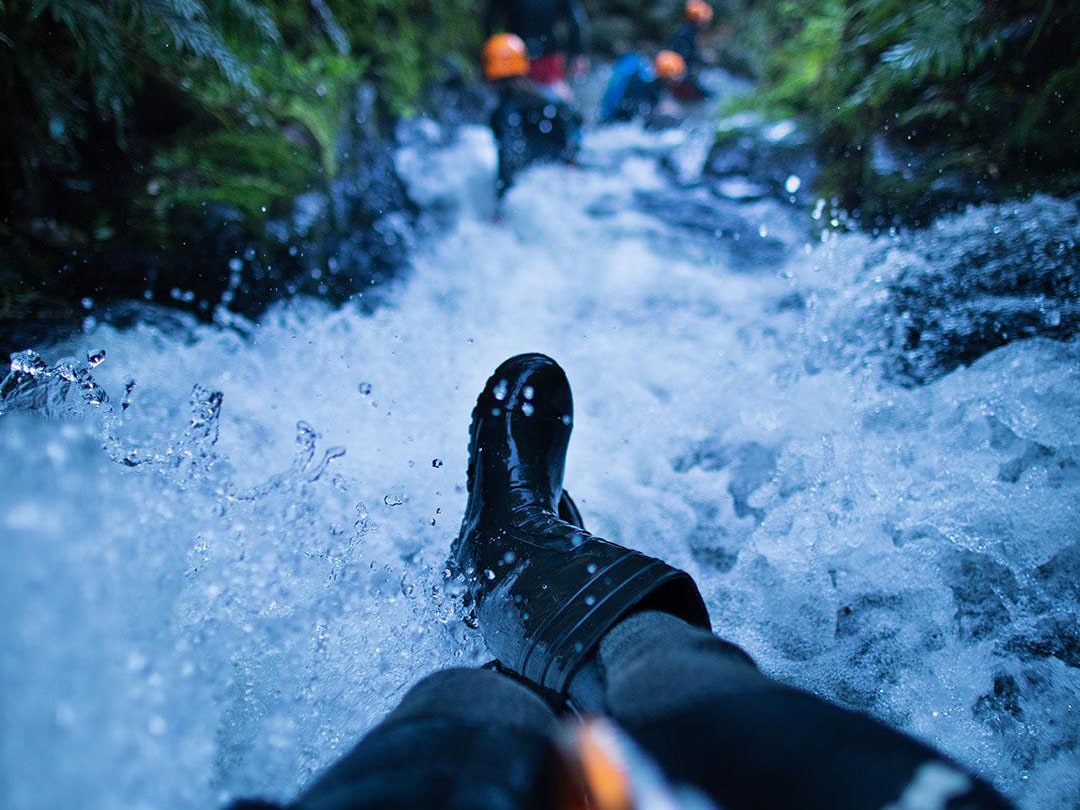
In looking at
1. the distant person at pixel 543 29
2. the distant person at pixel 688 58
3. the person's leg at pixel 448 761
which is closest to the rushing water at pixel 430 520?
the person's leg at pixel 448 761

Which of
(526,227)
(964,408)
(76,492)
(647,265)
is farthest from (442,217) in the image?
(76,492)

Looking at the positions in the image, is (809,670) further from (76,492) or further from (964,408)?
(76,492)

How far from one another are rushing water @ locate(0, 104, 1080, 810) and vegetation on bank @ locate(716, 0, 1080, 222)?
0.30 metres

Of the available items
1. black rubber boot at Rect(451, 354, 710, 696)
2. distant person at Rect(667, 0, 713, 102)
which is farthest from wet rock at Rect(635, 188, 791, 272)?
distant person at Rect(667, 0, 713, 102)

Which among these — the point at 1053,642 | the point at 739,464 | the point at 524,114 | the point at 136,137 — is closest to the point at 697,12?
the point at 524,114

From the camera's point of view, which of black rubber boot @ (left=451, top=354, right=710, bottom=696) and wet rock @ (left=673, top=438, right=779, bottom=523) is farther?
wet rock @ (left=673, top=438, right=779, bottom=523)

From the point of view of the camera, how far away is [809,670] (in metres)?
1.55

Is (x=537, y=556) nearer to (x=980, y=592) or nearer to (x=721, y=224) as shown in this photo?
(x=980, y=592)

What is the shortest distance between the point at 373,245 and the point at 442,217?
1.03 meters

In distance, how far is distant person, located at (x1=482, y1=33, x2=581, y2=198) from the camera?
5121mm

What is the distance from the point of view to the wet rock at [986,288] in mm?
2006

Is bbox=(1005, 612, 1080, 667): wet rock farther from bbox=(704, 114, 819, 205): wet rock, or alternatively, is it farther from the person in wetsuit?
bbox=(704, 114, 819, 205): wet rock

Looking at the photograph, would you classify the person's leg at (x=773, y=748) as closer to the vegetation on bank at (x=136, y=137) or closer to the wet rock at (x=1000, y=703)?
the wet rock at (x=1000, y=703)

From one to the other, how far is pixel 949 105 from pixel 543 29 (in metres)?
4.93
